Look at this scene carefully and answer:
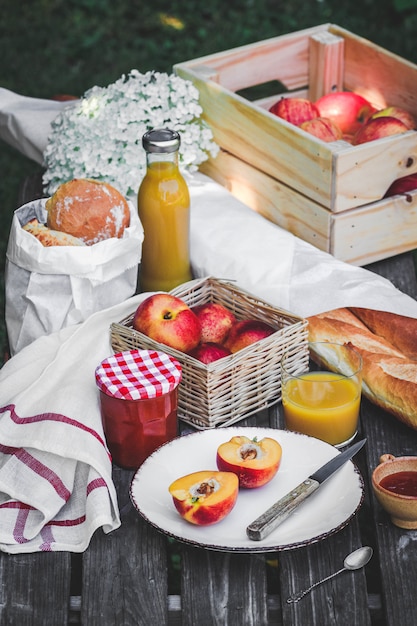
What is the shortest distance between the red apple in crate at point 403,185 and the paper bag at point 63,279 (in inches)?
25.4

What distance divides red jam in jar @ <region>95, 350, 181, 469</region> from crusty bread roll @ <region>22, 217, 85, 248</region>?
0.35 meters

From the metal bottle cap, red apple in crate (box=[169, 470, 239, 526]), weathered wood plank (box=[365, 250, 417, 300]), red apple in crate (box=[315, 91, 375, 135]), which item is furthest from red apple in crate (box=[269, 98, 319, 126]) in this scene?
red apple in crate (box=[169, 470, 239, 526])

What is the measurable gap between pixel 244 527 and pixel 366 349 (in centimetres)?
53

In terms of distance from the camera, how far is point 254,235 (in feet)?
7.34

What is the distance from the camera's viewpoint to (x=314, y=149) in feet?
7.09

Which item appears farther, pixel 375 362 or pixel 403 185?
pixel 403 185

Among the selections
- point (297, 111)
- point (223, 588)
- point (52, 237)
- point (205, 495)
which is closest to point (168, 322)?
point (52, 237)

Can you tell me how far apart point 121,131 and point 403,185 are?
68cm

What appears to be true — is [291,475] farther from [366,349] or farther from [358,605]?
[366,349]

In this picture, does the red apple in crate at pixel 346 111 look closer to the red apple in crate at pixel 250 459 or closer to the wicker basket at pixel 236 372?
the wicker basket at pixel 236 372

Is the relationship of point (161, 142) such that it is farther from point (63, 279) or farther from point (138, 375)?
point (138, 375)

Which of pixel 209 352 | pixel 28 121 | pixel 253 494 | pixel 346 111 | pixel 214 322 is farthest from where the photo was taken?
pixel 28 121

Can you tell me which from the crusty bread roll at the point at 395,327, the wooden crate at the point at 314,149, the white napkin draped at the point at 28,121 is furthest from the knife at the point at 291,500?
the white napkin draped at the point at 28,121

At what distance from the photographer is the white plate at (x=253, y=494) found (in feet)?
4.70
